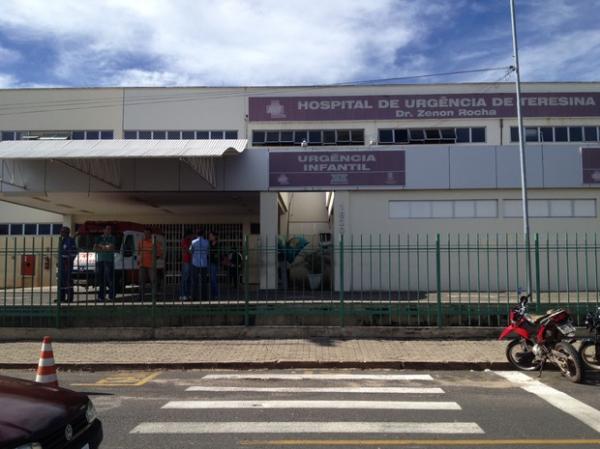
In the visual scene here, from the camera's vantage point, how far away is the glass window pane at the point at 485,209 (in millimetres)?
17594

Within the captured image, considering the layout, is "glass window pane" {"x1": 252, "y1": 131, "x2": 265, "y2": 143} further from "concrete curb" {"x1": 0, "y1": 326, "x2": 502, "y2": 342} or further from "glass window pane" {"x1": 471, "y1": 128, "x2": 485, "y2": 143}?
"concrete curb" {"x1": 0, "y1": 326, "x2": 502, "y2": 342}

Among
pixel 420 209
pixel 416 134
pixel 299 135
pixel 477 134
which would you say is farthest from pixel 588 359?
pixel 299 135

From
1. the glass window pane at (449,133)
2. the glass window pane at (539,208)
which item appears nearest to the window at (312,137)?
the glass window pane at (449,133)

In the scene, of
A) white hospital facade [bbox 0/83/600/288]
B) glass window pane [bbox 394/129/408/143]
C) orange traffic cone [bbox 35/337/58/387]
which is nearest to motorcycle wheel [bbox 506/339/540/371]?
orange traffic cone [bbox 35/337/58/387]

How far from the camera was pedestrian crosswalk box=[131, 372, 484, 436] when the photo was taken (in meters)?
5.75

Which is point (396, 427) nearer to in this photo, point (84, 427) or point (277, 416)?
point (277, 416)

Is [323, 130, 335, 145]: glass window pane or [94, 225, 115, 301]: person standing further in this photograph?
[323, 130, 335, 145]: glass window pane

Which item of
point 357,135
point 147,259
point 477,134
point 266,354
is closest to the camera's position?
point 266,354

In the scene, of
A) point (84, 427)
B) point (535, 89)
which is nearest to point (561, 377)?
point (84, 427)

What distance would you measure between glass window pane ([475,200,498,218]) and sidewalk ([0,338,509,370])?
288 inches

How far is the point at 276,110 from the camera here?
25.1 m

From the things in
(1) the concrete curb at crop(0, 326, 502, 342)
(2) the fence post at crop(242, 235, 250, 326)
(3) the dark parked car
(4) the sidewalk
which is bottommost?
(4) the sidewalk

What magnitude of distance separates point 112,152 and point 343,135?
12085mm

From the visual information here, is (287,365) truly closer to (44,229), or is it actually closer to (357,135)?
(357,135)
